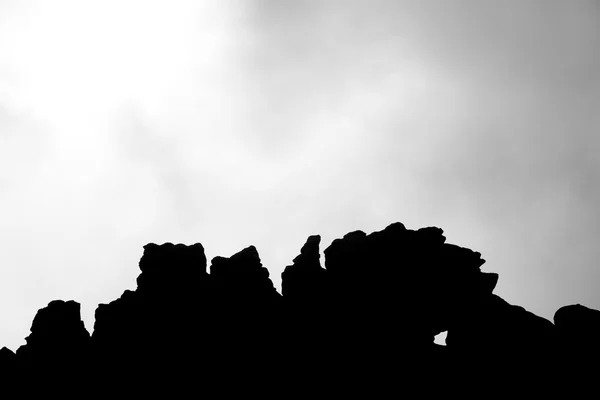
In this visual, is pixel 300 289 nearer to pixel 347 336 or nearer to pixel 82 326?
pixel 347 336

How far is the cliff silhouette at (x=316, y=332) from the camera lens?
3155cm

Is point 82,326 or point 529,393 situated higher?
point 82,326

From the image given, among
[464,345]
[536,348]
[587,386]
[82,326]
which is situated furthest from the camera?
[82,326]

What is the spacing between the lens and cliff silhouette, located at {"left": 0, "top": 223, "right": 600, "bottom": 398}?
104ft

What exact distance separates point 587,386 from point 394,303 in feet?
49.1

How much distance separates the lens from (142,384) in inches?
1264

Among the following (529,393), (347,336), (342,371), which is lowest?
(529,393)

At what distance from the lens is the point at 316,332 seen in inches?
1355

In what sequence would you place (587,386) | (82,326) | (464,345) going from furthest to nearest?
(82,326) → (464,345) → (587,386)

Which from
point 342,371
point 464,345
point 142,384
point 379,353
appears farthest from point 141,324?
point 464,345

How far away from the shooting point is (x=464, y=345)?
33.8 meters

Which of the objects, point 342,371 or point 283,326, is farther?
point 283,326

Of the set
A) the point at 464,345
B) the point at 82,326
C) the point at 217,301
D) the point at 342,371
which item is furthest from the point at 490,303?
the point at 82,326

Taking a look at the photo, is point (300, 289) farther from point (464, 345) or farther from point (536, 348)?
point (536, 348)
